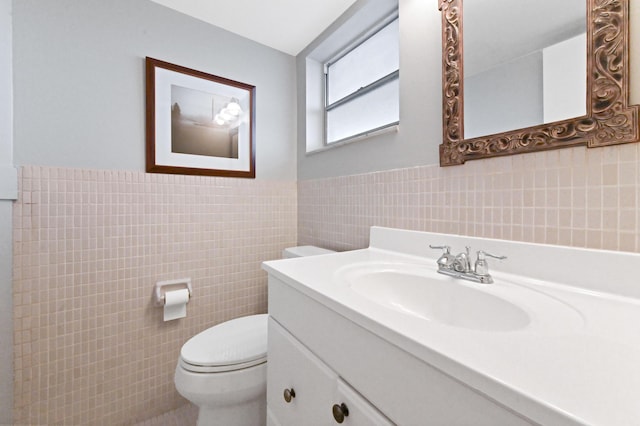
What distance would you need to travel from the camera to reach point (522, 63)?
78cm

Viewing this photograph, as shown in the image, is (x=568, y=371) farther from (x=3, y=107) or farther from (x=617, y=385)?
(x=3, y=107)

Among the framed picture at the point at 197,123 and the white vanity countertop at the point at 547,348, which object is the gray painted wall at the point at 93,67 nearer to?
the framed picture at the point at 197,123

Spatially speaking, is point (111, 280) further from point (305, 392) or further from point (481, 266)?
point (481, 266)

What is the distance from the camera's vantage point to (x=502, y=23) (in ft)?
2.73

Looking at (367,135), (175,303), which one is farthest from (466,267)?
(175,303)

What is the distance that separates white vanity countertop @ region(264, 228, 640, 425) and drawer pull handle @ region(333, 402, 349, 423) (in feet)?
0.64

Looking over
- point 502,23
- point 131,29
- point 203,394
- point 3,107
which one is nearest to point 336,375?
point 203,394

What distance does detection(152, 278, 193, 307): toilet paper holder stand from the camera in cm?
133

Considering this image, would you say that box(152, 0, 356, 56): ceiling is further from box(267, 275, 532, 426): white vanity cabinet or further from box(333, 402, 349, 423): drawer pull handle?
box(333, 402, 349, 423): drawer pull handle

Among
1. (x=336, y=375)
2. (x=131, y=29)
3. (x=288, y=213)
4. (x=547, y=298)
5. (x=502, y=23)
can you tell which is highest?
(x=131, y=29)

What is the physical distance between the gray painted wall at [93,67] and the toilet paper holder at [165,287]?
619mm

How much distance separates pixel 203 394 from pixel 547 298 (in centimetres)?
112

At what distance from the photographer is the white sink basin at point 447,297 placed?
0.59m

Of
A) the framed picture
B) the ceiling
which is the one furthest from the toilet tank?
the ceiling
